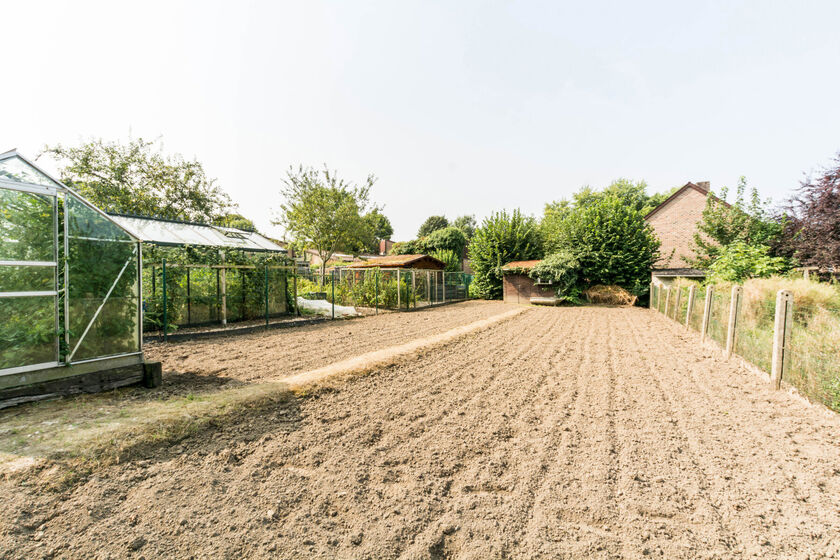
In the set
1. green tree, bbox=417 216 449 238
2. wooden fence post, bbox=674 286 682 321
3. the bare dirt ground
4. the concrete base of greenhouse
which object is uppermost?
green tree, bbox=417 216 449 238

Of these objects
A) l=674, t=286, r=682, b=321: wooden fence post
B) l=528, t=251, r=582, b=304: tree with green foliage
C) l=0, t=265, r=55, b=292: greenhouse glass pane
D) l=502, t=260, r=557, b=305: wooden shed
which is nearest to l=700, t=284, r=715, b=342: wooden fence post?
l=674, t=286, r=682, b=321: wooden fence post

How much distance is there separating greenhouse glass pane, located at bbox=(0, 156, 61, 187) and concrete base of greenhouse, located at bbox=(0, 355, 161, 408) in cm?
233

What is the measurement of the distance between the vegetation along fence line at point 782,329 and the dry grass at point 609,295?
1143 cm

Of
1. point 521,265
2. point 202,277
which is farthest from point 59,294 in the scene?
point 521,265

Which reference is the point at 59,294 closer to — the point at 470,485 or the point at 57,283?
the point at 57,283

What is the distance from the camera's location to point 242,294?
38.6ft

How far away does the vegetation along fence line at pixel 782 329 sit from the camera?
173 inches

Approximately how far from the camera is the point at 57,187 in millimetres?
4750

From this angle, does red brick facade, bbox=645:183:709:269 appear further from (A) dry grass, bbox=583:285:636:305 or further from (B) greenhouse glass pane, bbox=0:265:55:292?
(B) greenhouse glass pane, bbox=0:265:55:292

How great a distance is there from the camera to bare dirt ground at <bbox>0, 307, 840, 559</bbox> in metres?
2.25

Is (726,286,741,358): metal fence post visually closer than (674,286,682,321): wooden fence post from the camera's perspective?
Yes

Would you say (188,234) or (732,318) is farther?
(188,234)

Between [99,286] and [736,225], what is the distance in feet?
82.4

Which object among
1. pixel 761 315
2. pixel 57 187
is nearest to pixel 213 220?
pixel 57 187
